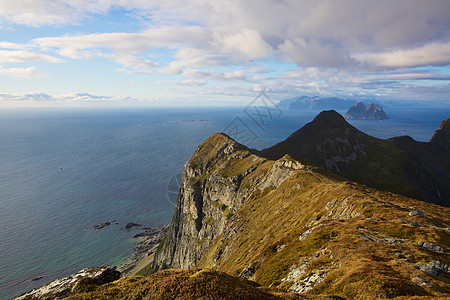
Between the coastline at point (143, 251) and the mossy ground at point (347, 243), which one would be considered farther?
the coastline at point (143, 251)

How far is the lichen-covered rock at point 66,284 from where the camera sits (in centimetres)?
2808

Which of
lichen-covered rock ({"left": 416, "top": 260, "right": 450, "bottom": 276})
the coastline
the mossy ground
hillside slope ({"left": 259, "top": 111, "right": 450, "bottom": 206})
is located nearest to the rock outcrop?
the coastline

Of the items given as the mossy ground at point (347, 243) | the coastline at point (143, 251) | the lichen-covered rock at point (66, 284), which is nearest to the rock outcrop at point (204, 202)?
the coastline at point (143, 251)

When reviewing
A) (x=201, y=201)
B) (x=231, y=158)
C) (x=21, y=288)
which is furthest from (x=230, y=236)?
(x=21, y=288)

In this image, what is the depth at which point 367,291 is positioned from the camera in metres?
21.5

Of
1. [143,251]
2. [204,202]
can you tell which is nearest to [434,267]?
[204,202]

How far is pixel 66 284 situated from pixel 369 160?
7103 inches

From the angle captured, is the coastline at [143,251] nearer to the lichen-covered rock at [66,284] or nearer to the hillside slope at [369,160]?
the hillside slope at [369,160]

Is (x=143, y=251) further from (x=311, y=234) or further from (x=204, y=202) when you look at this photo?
(x=311, y=234)

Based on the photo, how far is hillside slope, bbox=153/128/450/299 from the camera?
80.7 feet

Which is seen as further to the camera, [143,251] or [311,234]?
[143,251]

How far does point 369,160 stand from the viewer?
16075cm

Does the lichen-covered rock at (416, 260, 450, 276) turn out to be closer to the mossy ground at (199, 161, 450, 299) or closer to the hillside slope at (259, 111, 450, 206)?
the mossy ground at (199, 161, 450, 299)

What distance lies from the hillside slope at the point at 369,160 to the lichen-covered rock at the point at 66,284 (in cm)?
11897
